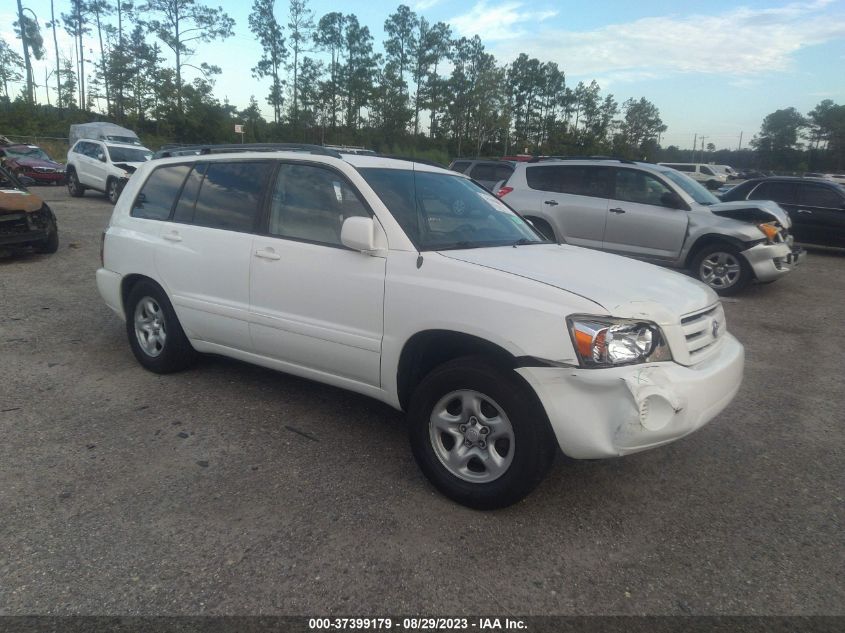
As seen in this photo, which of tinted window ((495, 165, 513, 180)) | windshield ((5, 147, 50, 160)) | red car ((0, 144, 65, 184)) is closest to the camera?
tinted window ((495, 165, 513, 180))

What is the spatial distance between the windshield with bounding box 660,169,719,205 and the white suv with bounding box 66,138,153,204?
14.5 meters

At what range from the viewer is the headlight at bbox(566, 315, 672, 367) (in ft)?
9.06

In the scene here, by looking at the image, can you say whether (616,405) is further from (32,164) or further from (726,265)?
(32,164)

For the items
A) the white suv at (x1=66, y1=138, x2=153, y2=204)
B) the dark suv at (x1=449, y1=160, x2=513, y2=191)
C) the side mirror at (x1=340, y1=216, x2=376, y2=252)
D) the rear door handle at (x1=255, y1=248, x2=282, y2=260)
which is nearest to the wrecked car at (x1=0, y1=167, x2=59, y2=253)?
the rear door handle at (x1=255, y1=248, x2=282, y2=260)

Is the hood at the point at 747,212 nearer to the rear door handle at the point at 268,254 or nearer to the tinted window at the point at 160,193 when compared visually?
the rear door handle at the point at 268,254

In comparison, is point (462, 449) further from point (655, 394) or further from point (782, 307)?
point (782, 307)

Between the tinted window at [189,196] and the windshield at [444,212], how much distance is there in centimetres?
152

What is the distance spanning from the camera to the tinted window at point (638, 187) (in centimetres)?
912

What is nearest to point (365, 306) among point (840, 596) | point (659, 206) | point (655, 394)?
point (655, 394)

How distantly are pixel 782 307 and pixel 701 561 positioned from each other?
670 cm

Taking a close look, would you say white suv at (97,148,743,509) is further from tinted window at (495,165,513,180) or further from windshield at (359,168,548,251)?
tinted window at (495,165,513,180)

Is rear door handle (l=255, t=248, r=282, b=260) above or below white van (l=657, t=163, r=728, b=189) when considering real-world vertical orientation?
below

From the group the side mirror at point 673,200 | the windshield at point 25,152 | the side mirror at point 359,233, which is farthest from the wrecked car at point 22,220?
the windshield at point 25,152

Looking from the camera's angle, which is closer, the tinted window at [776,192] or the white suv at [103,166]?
the tinted window at [776,192]
